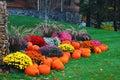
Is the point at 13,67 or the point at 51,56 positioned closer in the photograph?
the point at 13,67

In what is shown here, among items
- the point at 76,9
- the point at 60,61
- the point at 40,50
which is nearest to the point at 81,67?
the point at 60,61

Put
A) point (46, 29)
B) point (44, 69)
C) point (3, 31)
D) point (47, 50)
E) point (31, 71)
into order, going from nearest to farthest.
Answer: point (31, 71)
point (44, 69)
point (3, 31)
point (47, 50)
point (46, 29)

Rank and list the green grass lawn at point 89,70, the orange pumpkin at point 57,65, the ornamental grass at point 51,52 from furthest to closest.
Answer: the ornamental grass at point 51,52
the orange pumpkin at point 57,65
the green grass lawn at point 89,70

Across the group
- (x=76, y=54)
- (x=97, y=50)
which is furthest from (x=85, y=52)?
(x=97, y=50)

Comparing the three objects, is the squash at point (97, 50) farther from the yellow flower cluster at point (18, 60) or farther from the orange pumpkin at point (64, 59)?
the yellow flower cluster at point (18, 60)

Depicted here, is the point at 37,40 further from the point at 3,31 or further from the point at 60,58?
the point at 3,31

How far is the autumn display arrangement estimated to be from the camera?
33.1ft

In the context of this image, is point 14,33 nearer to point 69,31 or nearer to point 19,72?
point 19,72

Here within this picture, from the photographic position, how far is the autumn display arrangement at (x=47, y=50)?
33.1 feet

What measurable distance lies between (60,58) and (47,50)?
480 mm

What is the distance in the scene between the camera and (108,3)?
33.4m

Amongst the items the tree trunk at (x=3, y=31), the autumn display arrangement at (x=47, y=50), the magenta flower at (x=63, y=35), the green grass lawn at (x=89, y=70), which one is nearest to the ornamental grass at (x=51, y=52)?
the autumn display arrangement at (x=47, y=50)

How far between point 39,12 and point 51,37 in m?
19.2

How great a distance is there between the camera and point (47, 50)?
471 inches
